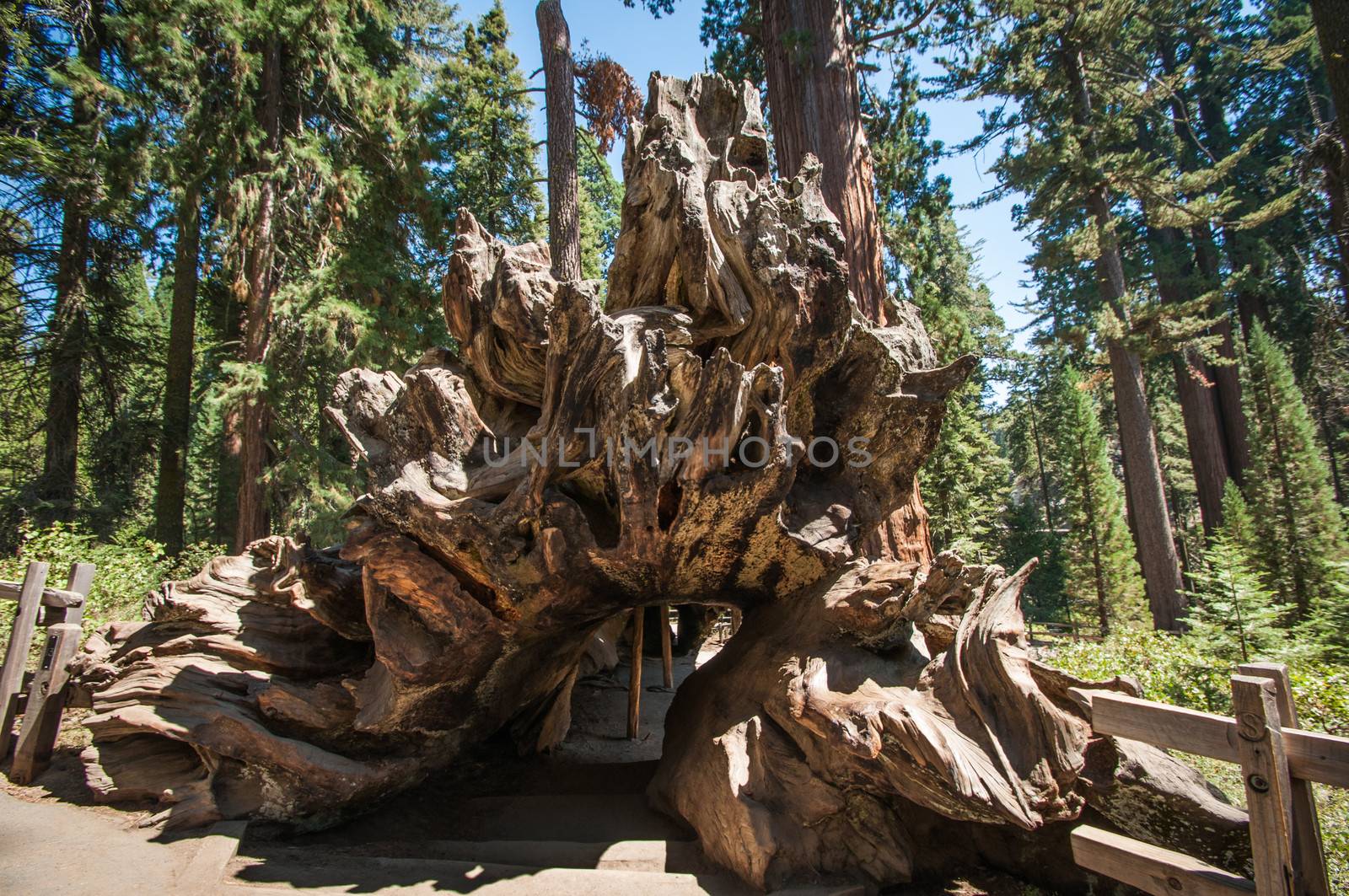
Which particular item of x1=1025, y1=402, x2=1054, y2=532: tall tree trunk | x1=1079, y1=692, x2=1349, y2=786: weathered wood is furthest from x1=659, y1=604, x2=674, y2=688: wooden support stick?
x1=1025, y1=402, x2=1054, y2=532: tall tree trunk

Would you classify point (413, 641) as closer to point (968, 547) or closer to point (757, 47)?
point (757, 47)

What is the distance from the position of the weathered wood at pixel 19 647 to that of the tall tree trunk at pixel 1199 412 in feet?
65.3

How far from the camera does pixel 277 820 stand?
13.5 ft

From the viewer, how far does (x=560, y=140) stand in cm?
977

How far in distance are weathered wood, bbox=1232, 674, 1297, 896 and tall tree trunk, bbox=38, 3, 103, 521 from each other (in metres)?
15.4

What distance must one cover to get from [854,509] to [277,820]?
401cm

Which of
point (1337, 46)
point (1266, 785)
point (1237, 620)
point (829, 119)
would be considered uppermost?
point (829, 119)

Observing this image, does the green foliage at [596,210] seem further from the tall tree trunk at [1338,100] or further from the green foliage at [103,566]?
the tall tree trunk at [1338,100]

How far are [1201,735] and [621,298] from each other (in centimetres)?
394

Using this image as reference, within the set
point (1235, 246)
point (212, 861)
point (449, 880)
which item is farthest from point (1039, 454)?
point (212, 861)

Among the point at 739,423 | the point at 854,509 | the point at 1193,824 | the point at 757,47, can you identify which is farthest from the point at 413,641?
the point at 757,47

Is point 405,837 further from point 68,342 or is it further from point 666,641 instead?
point 68,342

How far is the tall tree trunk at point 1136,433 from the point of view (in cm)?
1229

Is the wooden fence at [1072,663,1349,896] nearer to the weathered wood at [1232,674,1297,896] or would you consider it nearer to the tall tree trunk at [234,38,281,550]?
the weathered wood at [1232,674,1297,896]
